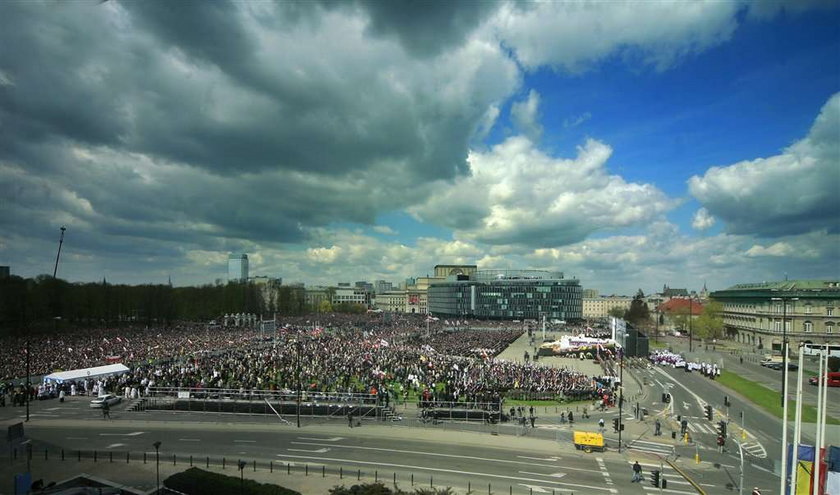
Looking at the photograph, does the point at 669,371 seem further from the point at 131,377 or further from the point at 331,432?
the point at 131,377

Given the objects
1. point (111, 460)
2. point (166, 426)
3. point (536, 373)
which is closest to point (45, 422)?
point (166, 426)

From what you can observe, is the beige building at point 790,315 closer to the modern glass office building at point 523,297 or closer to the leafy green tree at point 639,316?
the leafy green tree at point 639,316

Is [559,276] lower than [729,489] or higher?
higher

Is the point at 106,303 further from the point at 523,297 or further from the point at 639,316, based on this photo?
the point at 639,316

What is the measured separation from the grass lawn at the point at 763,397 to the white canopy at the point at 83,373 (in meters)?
56.9

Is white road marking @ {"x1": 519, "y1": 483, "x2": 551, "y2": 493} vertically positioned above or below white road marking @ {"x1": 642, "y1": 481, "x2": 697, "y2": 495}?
above

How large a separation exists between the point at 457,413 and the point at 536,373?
16.4 meters

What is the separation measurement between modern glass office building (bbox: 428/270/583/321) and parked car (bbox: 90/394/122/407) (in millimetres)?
143925

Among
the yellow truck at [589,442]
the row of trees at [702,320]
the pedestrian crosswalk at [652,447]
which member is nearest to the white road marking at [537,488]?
the yellow truck at [589,442]

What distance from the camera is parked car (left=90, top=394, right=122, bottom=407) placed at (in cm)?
3800

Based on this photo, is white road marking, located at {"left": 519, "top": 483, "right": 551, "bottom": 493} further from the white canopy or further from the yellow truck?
the white canopy

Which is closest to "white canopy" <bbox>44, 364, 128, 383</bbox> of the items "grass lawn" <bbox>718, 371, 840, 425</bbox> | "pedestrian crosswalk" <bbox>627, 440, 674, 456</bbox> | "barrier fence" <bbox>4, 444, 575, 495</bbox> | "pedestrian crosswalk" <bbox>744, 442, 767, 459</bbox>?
"barrier fence" <bbox>4, 444, 575, 495</bbox>

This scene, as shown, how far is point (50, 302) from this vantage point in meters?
94.2

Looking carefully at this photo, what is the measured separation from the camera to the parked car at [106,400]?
125ft
